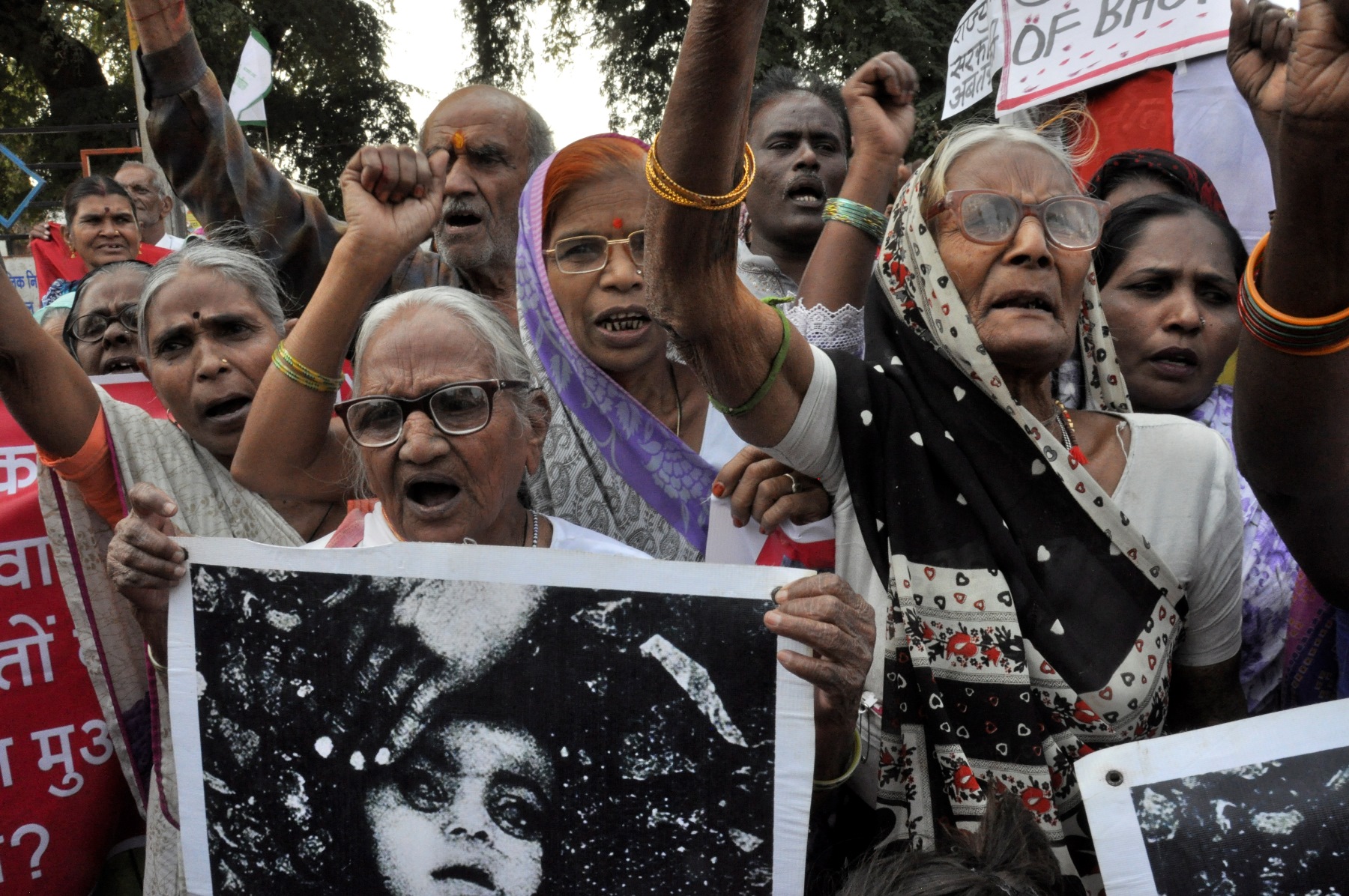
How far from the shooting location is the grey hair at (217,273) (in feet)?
8.29

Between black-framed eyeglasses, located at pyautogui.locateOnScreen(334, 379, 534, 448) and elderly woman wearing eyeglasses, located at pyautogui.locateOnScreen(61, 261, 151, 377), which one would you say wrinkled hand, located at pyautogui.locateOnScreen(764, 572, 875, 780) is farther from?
elderly woman wearing eyeglasses, located at pyautogui.locateOnScreen(61, 261, 151, 377)

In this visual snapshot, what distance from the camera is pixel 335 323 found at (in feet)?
7.35

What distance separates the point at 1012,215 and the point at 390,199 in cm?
126

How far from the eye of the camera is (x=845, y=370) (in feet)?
5.64

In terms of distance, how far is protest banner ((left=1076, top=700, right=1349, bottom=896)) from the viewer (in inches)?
53.9

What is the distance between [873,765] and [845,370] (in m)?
0.61

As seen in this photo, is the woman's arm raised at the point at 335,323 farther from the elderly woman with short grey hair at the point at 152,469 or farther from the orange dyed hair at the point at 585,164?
the orange dyed hair at the point at 585,164

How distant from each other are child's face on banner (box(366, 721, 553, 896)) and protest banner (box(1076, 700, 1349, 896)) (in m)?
0.72

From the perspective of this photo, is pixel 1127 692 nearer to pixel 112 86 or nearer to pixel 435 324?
pixel 435 324

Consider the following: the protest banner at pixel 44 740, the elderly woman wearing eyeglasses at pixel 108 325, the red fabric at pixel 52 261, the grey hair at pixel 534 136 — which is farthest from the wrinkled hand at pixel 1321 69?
the red fabric at pixel 52 261

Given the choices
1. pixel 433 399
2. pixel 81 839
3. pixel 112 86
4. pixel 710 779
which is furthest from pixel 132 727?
pixel 112 86

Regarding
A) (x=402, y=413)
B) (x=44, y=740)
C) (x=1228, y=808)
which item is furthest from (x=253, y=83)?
(x=1228, y=808)

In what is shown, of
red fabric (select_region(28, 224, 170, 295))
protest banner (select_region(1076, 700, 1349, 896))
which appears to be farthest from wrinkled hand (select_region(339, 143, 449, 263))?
red fabric (select_region(28, 224, 170, 295))

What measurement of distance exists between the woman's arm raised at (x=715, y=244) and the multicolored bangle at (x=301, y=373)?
3.14 feet
